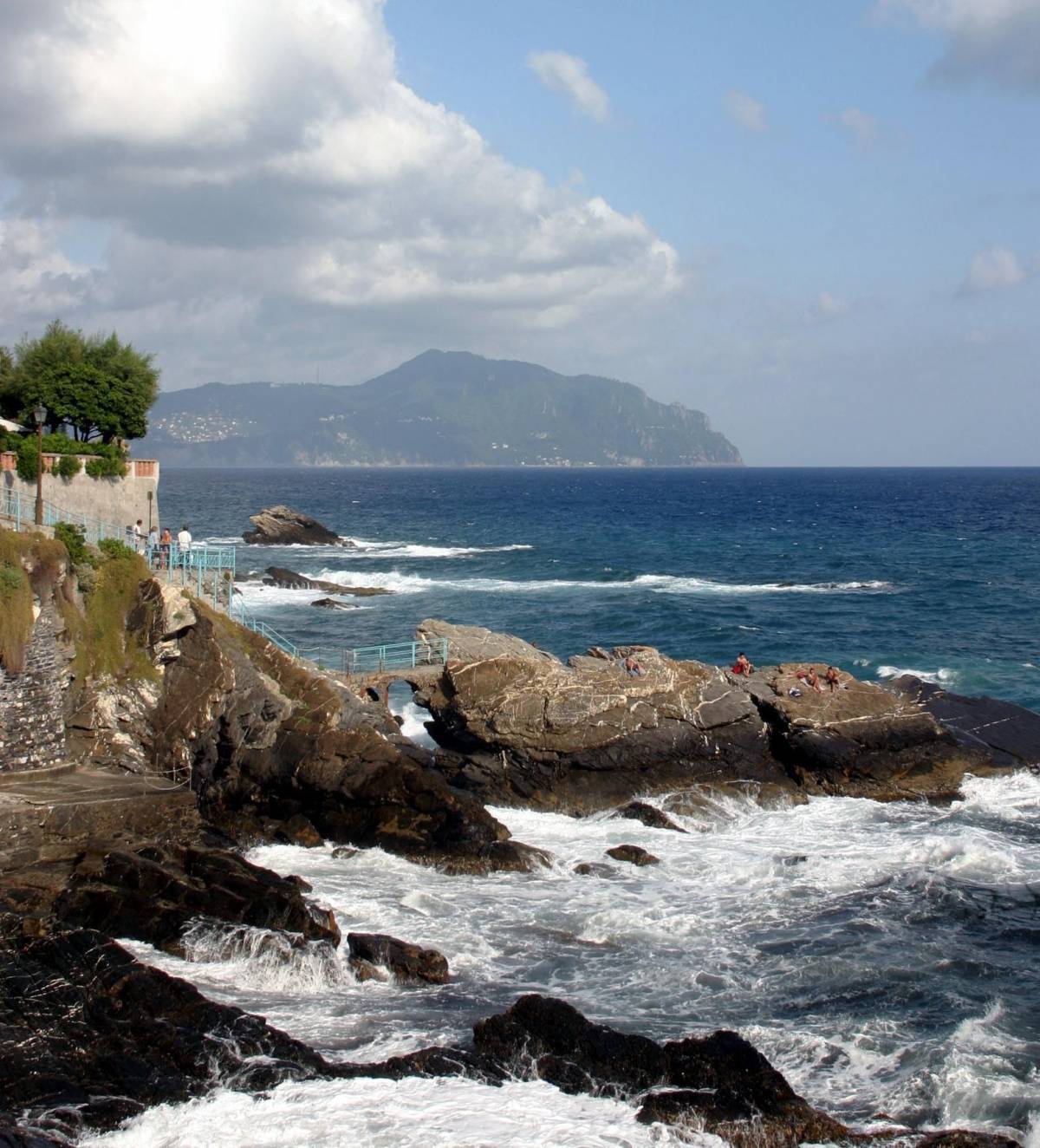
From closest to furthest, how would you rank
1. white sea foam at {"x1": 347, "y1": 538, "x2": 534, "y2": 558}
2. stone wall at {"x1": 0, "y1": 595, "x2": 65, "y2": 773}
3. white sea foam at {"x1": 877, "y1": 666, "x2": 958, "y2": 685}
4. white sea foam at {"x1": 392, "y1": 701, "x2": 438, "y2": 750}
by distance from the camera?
stone wall at {"x1": 0, "y1": 595, "x2": 65, "y2": 773} → white sea foam at {"x1": 392, "y1": 701, "x2": 438, "y2": 750} → white sea foam at {"x1": 877, "y1": 666, "x2": 958, "y2": 685} → white sea foam at {"x1": 347, "y1": 538, "x2": 534, "y2": 558}

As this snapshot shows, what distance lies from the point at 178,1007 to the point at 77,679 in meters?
14.1

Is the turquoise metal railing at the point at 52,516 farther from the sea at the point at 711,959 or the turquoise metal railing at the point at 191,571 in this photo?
the sea at the point at 711,959

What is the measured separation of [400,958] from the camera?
18.9m

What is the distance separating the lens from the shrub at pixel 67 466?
35.7 meters

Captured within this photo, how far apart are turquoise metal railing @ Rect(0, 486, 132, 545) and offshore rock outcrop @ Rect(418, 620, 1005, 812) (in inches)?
454

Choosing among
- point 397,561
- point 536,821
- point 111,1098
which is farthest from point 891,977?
point 397,561

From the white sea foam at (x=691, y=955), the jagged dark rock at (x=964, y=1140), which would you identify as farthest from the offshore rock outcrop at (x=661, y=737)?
the jagged dark rock at (x=964, y=1140)

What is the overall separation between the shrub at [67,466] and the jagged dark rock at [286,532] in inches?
2069

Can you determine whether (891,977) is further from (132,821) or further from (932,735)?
(132,821)

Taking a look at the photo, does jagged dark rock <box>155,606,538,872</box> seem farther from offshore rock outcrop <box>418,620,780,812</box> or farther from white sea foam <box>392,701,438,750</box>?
white sea foam <box>392,701,438,750</box>

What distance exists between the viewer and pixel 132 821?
24.0 metres

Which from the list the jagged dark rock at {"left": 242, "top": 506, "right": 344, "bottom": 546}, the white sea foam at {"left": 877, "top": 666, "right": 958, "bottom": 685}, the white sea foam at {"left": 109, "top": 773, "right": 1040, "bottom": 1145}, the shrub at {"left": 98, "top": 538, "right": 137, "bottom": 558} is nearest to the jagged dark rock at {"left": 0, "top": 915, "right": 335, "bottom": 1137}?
the white sea foam at {"left": 109, "top": 773, "right": 1040, "bottom": 1145}

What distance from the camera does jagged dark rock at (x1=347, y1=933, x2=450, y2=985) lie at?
18.7 m

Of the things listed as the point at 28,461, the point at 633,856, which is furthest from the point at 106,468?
the point at 633,856
